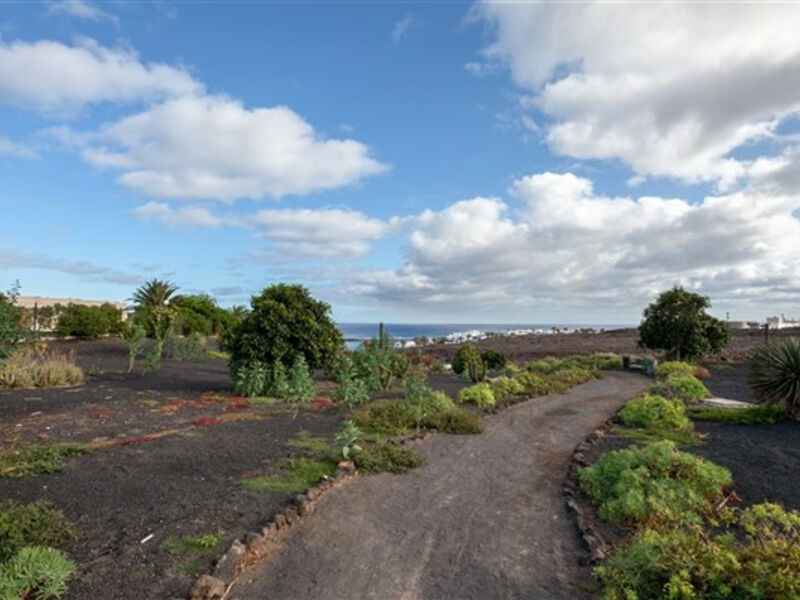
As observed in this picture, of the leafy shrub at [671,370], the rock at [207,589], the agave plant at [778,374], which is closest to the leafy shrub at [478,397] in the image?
the agave plant at [778,374]

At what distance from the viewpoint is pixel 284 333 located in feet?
43.9

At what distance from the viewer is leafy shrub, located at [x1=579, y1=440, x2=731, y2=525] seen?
18.0ft

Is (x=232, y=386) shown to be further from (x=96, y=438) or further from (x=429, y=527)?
(x=429, y=527)

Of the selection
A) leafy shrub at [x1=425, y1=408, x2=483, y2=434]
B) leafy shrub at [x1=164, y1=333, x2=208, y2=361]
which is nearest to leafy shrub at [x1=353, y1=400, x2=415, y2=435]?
leafy shrub at [x1=425, y1=408, x2=483, y2=434]

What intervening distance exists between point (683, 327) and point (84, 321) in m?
30.7

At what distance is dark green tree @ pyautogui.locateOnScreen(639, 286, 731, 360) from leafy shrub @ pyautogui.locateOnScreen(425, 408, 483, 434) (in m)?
16.7

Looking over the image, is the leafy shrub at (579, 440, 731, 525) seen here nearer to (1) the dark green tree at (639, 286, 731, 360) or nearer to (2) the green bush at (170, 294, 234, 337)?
(1) the dark green tree at (639, 286, 731, 360)

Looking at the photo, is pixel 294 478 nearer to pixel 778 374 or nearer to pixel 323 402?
pixel 323 402

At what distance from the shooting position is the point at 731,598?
3395mm

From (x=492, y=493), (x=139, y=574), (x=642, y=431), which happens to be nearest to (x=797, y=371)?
(x=642, y=431)

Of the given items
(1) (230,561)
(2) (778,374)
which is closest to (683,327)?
(2) (778,374)

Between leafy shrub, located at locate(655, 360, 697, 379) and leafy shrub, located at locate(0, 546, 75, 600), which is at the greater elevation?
leafy shrub, located at locate(655, 360, 697, 379)

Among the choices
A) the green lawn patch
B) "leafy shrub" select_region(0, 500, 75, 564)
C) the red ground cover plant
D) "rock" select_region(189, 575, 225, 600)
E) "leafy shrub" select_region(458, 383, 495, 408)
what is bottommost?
"rock" select_region(189, 575, 225, 600)

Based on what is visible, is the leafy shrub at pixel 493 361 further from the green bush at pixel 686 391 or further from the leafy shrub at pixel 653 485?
the leafy shrub at pixel 653 485
